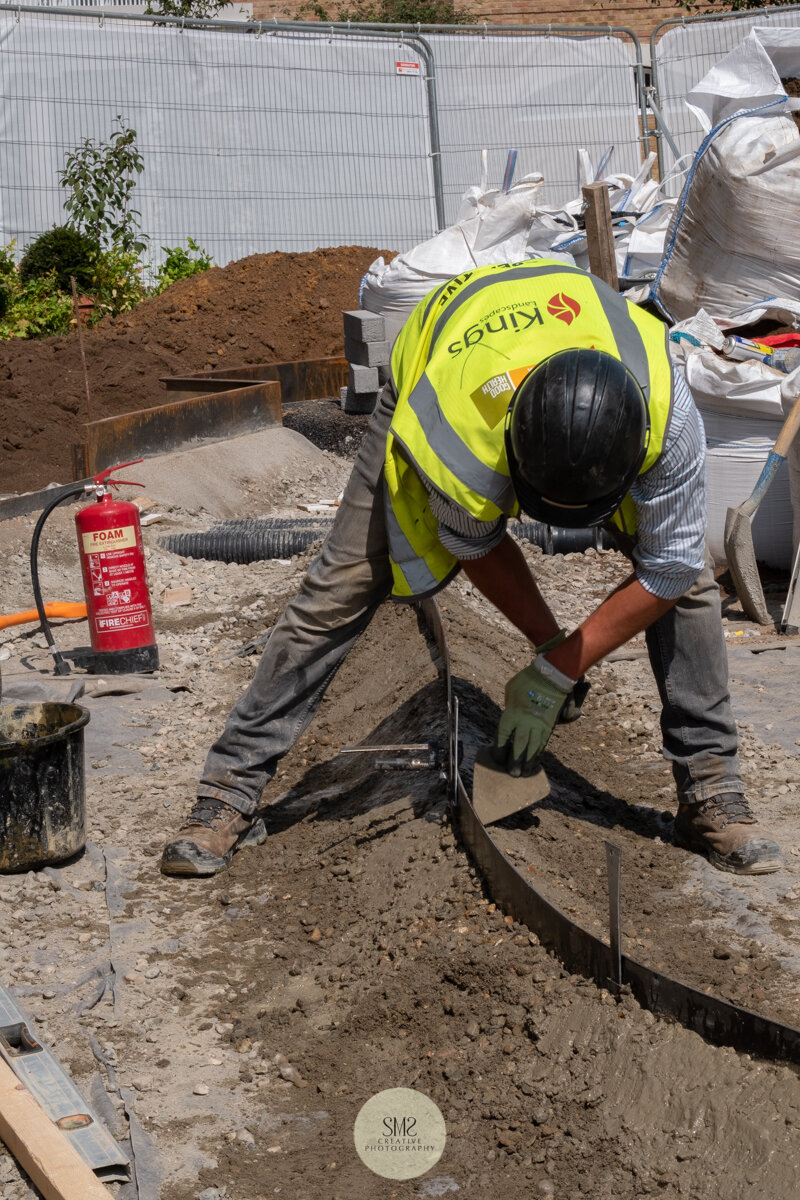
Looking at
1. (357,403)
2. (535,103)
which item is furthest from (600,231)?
(535,103)

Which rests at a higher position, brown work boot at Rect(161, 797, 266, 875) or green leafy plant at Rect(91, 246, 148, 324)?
green leafy plant at Rect(91, 246, 148, 324)

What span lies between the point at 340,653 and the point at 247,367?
7.17m

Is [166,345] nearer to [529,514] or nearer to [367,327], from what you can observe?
[367,327]

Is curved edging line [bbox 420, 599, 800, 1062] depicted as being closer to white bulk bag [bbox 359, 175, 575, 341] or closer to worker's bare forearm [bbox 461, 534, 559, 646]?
worker's bare forearm [bbox 461, 534, 559, 646]

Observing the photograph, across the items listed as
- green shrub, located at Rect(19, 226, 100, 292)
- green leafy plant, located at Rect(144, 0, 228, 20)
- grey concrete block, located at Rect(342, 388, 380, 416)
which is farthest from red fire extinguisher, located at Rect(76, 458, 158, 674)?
green leafy plant, located at Rect(144, 0, 228, 20)

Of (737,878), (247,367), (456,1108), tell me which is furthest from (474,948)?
(247,367)

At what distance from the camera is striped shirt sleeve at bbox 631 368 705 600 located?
→ 9.01ft

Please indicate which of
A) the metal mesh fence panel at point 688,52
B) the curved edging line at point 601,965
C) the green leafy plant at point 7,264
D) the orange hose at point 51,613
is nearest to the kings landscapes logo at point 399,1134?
the curved edging line at point 601,965

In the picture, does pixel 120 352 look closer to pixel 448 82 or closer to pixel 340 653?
pixel 448 82

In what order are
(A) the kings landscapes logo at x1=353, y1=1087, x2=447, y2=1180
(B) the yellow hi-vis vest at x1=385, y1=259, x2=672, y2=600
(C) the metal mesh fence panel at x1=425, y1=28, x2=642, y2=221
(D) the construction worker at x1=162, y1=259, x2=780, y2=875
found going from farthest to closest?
(C) the metal mesh fence panel at x1=425, y1=28, x2=642, y2=221 → (B) the yellow hi-vis vest at x1=385, y1=259, x2=672, y2=600 → (D) the construction worker at x1=162, y1=259, x2=780, y2=875 → (A) the kings landscapes logo at x1=353, y1=1087, x2=447, y2=1180

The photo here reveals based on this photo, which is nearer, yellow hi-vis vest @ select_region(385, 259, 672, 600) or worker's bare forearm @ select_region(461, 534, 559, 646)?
yellow hi-vis vest @ select_region(385, 259, 672, 600)

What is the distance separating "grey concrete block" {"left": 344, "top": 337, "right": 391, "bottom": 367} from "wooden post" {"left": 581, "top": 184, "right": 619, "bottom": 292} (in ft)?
10.5

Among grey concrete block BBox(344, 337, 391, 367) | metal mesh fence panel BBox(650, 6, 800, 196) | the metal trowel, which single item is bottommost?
the metal trowel

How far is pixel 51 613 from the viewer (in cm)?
607
